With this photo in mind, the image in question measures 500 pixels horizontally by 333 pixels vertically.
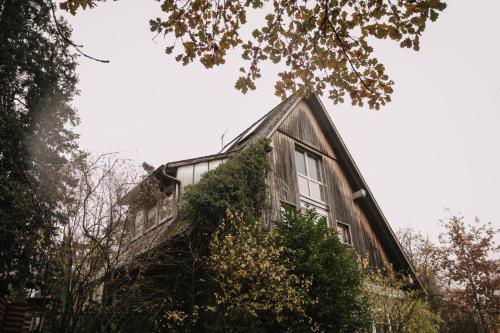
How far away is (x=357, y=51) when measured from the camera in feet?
15.4

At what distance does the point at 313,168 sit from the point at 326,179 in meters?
0.75

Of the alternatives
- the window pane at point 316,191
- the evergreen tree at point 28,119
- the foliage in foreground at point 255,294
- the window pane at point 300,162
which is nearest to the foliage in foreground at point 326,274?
the foliage in foreground at point 255,294

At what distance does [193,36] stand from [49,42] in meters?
15.1

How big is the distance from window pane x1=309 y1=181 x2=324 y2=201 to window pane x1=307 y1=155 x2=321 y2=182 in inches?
15.6

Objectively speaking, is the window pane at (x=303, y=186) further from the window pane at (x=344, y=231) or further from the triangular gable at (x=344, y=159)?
the window pane at (x=344, y=231)

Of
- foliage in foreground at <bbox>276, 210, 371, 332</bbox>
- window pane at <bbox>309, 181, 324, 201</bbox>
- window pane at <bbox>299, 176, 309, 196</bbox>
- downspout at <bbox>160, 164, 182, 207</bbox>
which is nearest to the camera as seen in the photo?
foliage in foreground at <bbox>276, 210, 371, 332</bbox>

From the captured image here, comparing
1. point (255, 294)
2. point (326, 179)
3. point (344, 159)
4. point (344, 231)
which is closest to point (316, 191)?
point (326, 179)

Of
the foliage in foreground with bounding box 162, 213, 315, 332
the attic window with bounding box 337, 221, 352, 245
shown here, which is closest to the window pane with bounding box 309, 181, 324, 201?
the attic window with bounding box 337, 221, 352, 245

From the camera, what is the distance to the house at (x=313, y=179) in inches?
517

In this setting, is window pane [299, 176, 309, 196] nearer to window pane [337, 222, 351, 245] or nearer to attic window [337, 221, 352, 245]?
attic window [337, 221, 352, 245]

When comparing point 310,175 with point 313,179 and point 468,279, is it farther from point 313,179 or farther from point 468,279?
point 468,279

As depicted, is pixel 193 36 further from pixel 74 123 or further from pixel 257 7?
pixel 74 123

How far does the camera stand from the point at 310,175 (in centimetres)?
1541

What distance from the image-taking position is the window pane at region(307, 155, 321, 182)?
15602 mm
